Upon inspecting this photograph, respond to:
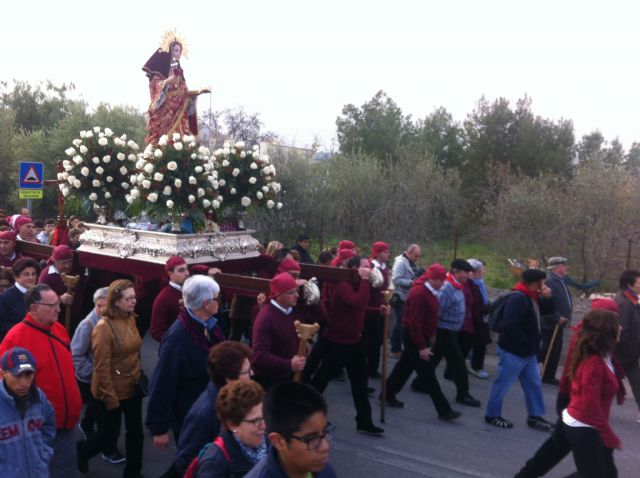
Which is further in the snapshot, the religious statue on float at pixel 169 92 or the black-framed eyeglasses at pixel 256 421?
the religious statue on float at pixel 169 92

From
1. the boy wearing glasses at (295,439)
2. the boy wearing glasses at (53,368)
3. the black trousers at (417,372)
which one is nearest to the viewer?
the boy wearing glasses at (295,439)

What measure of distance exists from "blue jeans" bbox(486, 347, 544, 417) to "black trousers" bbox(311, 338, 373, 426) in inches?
55.2

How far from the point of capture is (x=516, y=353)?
6582 mm

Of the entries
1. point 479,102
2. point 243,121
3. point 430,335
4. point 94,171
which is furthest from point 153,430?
point 479,102

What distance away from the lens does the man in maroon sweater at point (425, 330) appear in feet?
22.9

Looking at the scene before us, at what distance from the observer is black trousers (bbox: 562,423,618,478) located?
433 cm

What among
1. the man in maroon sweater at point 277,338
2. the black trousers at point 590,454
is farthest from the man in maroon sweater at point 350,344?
the black trousers at point 590,454

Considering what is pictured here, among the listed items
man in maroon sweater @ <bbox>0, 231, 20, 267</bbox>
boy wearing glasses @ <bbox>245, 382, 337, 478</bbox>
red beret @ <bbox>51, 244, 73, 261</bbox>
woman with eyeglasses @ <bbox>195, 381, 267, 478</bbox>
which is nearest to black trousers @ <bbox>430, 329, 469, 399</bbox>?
red beret @ <bbox>51, 244, 73, 261</bbox>

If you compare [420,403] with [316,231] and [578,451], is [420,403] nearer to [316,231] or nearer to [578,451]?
[578,451]

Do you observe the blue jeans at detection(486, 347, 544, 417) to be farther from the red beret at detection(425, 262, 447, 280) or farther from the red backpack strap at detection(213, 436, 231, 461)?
the red backpack strap at detection(213, 436, 231, 461)

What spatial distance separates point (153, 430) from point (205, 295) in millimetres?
931

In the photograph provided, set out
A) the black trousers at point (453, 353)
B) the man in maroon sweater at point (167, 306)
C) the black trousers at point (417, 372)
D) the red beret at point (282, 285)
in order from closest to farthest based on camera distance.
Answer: the red beret at point (282, 285)
the man in maroon sweater at point (167, 306)
the black trousers at point (417, 372)
the black trousers at point (453, 353)

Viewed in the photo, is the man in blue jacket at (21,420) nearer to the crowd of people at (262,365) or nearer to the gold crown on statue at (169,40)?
the crowd of people at (262,365)

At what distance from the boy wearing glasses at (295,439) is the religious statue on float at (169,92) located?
7.21 metres
